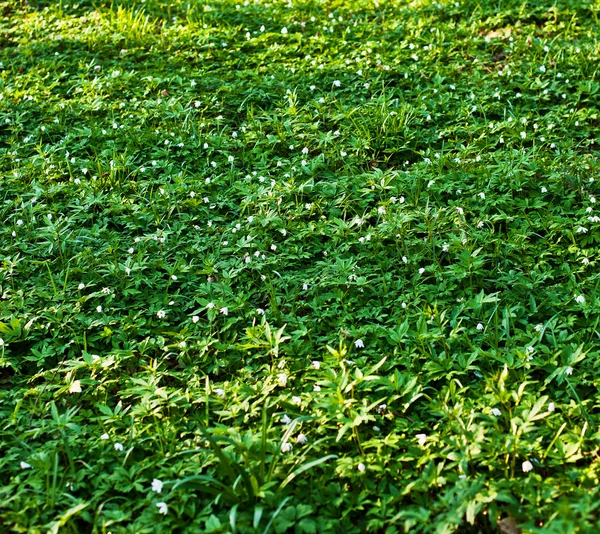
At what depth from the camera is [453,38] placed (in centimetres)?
577

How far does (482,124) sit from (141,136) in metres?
2.41

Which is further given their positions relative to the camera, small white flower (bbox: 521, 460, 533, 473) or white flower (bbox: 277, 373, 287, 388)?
white flower (bbox: 277, 373, 287, 388)

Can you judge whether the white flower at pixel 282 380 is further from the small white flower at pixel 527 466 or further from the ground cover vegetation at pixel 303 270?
the small white flower at pixel 527 466

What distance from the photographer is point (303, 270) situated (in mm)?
3828

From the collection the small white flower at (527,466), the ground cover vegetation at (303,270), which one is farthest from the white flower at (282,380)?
the small white flower at (527,466)

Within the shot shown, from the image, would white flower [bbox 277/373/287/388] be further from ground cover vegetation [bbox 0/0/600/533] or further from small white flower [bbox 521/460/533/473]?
small white flower [bbox 521/460/533/473]

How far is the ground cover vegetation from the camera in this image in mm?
2652

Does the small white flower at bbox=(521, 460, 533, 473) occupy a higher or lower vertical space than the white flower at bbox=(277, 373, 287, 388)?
lower

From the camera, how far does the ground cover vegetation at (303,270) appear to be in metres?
2.65

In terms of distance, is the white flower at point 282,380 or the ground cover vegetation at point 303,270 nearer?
the ground cover vegetation at point 303,270

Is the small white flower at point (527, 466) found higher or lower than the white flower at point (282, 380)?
lower

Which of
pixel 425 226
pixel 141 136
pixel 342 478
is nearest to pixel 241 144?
pixel 141 136

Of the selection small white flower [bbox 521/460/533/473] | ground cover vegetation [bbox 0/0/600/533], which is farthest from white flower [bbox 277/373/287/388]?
small white flower [bbox 521/460/533/473]

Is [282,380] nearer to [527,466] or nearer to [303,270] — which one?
[303,270]
